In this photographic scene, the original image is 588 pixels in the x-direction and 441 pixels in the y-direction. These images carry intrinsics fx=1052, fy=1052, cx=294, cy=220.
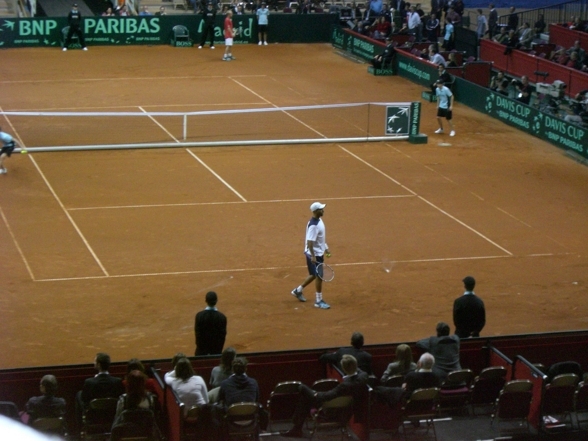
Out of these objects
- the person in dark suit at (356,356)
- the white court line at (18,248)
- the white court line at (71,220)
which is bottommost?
the white court line at (71,220)

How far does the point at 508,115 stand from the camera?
111ft

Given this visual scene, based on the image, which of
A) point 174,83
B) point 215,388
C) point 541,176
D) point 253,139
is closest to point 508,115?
point 541,176

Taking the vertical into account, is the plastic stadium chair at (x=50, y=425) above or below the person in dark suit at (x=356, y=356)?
below

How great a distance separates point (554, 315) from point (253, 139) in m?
14.2

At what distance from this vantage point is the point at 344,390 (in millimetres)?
Result: 12422

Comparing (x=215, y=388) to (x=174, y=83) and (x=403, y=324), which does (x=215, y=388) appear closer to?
(x=403, y=324)

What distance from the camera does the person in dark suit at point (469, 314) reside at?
1530 cm

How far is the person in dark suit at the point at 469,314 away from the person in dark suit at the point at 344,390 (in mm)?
3221

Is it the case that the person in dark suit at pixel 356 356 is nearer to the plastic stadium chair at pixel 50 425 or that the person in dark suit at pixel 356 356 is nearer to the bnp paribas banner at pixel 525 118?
the plastic stadium chair at pixel 50 425

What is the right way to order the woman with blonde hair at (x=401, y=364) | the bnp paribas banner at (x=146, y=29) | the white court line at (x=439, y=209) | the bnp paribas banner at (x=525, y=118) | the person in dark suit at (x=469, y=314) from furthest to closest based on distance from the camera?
1. the bnp paribas banner at (x=146, y=29)
2. the bnp paribas banner at (x=525, y=118)
3. the white court line at (x=439, y=209)
4. the person in dark suit at (x=469, y=314)
5. the woman with blonde hair at (x=401, y=364)

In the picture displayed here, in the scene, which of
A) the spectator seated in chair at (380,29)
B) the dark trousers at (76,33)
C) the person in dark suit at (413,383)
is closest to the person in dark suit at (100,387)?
the person in dark suit at (413,383)

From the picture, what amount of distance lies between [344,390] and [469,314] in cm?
355

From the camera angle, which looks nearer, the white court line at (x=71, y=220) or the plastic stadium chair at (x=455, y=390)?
the plastic stadium chair at (x=455, y=390)

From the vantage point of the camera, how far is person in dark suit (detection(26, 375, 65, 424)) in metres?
11.7
